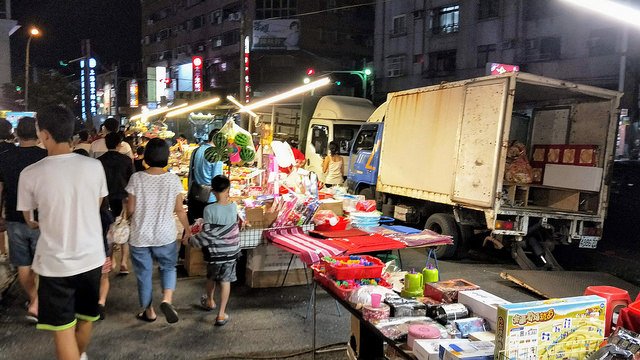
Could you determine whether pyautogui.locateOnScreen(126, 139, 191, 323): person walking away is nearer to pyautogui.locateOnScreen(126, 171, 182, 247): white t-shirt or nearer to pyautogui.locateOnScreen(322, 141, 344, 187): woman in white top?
pyautogui.locateOnScreen(126, 171, 182, 247): white t-shirt

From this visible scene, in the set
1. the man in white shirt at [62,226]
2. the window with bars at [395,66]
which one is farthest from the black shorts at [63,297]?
the window with bars at [395,66]

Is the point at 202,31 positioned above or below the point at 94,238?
above

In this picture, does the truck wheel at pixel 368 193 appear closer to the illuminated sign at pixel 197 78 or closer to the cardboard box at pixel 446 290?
the cardboard box at pixel 446 290

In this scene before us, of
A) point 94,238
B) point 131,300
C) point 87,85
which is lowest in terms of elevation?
point 131,300

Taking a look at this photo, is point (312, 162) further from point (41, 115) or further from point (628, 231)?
point (41, 115)

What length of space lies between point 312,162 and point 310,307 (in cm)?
857

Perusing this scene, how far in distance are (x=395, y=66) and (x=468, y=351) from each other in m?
30.7

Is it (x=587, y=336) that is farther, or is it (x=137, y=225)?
(x=137, y=225)

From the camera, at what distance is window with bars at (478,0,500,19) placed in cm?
2598

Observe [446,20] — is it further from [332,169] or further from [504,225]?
[504,225]

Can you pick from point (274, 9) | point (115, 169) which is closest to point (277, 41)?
point (274, 9)

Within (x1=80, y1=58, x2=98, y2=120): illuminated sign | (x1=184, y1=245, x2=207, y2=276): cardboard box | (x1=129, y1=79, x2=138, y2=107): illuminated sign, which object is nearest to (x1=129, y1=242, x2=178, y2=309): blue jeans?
(x1=184, y1=245, x2=207, y2=276): cardboard box

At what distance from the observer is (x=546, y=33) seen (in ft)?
77.8

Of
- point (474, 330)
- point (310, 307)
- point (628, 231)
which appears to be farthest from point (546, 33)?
Result: point (474, 330)
